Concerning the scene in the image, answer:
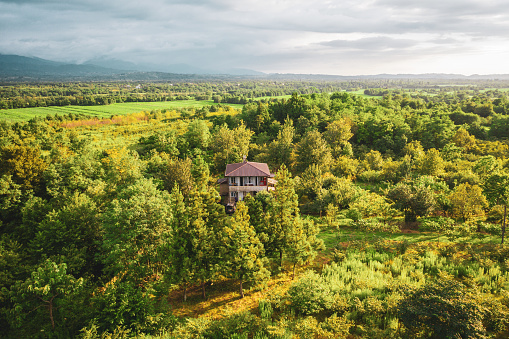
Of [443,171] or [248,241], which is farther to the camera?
[443,171]

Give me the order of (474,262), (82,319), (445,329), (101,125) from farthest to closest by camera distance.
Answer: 1. (101,125)
2. (474,262)
3. (82,319)
4. (445,329)

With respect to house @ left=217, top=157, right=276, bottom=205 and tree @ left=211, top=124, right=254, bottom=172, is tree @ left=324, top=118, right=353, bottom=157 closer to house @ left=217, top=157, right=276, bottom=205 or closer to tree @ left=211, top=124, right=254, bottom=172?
tree @ left=211, top=124, right=254, bottom=172

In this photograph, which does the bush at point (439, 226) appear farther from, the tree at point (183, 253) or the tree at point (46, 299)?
the tree at point (46, 299)

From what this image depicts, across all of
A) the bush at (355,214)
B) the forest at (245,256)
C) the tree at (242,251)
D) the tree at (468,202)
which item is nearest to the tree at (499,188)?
the forest at (245,256)

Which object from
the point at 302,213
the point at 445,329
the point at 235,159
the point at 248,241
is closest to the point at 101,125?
the point at 235,159

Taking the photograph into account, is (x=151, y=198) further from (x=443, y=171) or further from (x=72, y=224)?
A: (x=443, y=171)

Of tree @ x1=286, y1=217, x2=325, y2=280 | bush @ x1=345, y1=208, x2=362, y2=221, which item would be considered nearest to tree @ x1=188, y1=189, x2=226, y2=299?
tree @ x1=286, y1=217, x2=325, y2=280

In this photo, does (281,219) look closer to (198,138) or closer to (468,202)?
(468,202)
